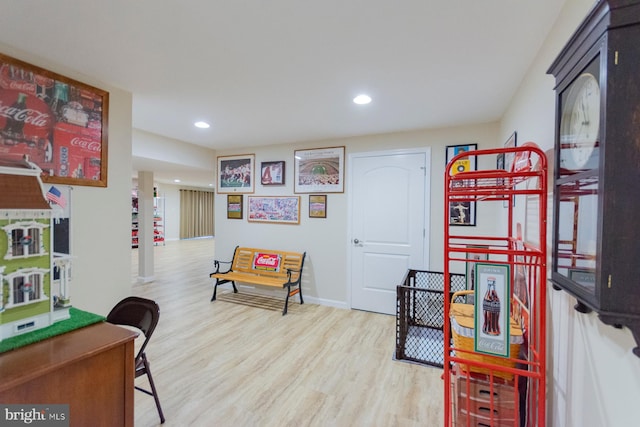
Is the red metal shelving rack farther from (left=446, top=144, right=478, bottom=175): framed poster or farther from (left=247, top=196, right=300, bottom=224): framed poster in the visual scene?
(left=247, top=196, right=300, bottom=224): framed poster

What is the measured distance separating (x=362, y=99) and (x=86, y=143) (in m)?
2.28

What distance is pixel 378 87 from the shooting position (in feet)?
7.58

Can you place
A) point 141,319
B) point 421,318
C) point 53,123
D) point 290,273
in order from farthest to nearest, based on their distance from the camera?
1. point 290,273
2. point 421,318
3. point 53,123
4. point 141,319

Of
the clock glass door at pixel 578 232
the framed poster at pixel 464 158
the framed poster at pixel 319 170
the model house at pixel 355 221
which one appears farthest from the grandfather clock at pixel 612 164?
the framed poster at pixel 319 170

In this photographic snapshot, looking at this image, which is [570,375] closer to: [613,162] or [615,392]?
[615,392]

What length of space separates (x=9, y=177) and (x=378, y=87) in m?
2.29

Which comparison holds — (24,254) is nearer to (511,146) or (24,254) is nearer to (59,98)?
(59,98)

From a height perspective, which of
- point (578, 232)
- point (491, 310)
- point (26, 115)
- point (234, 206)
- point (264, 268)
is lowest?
point (264, 268)

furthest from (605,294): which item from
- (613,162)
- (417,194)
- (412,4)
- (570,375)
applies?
(417,194)

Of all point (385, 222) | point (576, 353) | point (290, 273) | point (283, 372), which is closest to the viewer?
point (576, 353)

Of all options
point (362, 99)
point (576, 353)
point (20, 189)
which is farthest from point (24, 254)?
point (362, 99)

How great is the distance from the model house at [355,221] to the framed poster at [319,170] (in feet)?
0.30

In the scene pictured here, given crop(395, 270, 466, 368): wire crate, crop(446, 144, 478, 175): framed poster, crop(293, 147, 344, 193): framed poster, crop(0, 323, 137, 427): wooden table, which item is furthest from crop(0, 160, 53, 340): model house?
crop(446, 144, 478, 175): framed poster

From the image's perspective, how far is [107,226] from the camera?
94.7 inches
